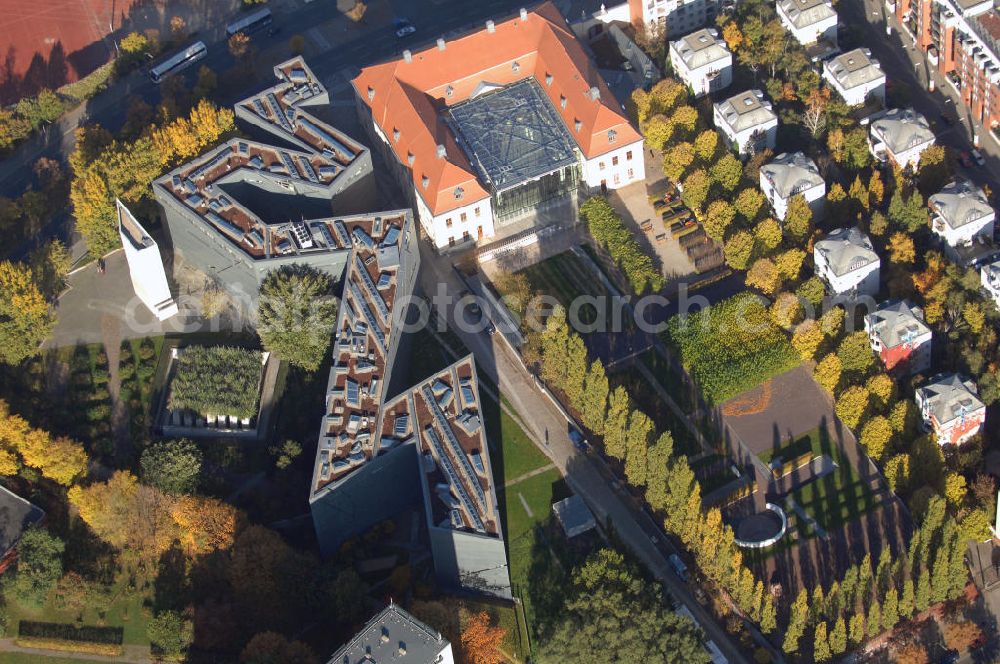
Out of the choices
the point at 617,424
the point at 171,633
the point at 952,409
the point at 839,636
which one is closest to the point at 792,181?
the point at 952,409

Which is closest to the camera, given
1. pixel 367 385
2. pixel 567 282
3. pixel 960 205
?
pixel 367 385

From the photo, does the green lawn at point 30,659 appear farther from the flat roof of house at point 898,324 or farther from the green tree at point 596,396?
the flat roof of house at point 898,324

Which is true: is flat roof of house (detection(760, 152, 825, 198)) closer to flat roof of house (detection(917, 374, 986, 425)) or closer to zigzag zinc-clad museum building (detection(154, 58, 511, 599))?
flat roof of house (detection(917, 374, 986, 425))

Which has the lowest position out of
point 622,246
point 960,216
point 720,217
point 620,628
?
point 620,628

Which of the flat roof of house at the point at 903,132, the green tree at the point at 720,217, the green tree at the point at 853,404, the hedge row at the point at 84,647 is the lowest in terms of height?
the green tree at the point at 853,404

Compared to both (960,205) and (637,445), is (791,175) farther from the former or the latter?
(637,445)

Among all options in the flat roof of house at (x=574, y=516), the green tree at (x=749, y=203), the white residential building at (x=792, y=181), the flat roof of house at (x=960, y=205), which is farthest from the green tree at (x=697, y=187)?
the flat roof of house at (x=574, y=516)

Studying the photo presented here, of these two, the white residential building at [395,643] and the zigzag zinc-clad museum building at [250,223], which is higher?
the zigzag zinc-clad museum building at [250,223]

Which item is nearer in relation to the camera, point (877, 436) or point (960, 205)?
point (877, 436)
